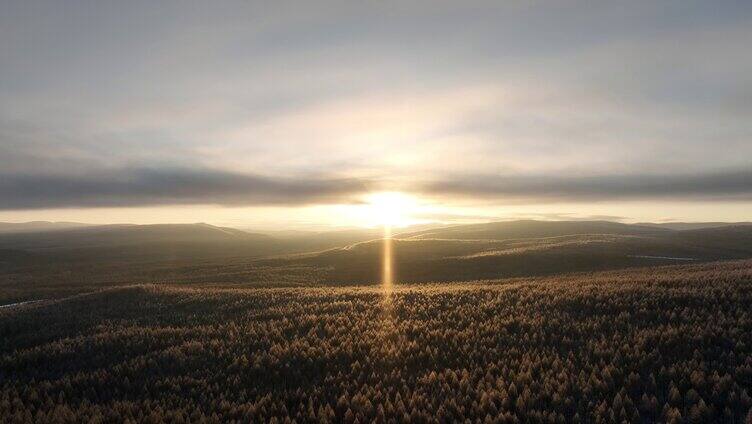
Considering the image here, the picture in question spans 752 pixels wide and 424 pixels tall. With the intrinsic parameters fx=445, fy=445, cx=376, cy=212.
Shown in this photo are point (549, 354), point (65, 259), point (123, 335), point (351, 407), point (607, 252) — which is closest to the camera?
point (351, 407)

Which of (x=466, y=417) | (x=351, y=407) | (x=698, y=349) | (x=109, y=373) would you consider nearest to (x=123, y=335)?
(x=109, y=373)

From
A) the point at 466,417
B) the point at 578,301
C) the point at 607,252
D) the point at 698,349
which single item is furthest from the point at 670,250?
the point at 466,417

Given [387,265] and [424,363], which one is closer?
[424,363]

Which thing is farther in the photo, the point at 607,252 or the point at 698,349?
the point at 607,252

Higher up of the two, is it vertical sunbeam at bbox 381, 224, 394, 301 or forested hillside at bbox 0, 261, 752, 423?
forested hillside at bbox 0, 261, 752, 423

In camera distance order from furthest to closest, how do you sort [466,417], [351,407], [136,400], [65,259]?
[65,259]
[136,400]
[351,407]
[466,417]

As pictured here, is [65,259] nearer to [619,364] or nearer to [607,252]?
[607,252]

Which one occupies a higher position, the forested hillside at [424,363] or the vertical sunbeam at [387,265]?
the forested hillside at [424,363]

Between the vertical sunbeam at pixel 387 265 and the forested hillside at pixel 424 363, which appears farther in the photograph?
the vertical sunbeam at pixel 387 265

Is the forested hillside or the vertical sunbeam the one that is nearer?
the forested hillside

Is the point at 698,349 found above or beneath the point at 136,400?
above
